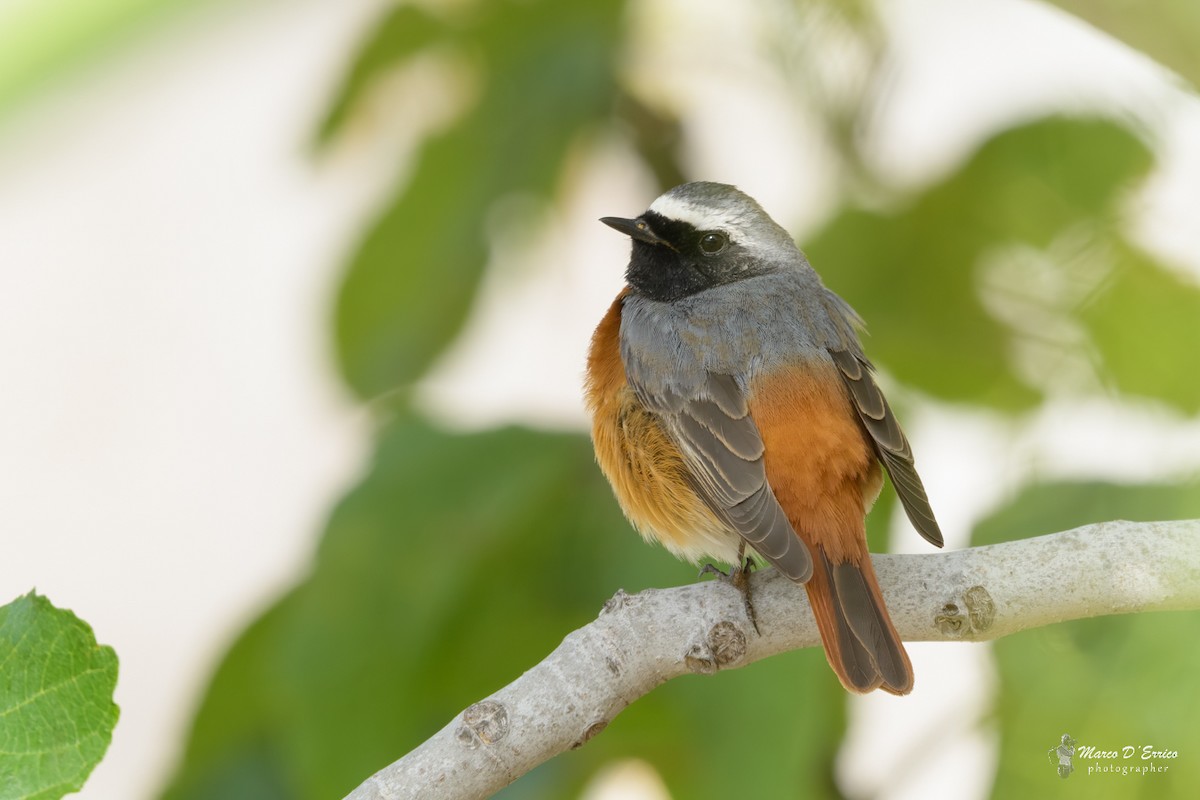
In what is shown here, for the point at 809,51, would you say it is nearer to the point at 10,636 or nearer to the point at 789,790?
the point at 789,790

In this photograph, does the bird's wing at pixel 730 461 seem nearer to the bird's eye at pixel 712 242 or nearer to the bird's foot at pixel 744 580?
the bird's foot at pixel 744 580

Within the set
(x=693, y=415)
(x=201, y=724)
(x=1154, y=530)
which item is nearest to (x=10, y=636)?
(x=1154, y=530)

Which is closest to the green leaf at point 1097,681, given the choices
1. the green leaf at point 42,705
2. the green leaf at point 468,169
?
the green leaf at point 42,705

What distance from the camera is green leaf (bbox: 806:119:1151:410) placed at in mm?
2270

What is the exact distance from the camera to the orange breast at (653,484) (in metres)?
2.17

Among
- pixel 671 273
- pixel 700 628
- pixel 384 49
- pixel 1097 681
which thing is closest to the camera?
pixel 1097 681

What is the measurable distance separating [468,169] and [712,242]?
1.79 feet

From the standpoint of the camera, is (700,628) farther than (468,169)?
No

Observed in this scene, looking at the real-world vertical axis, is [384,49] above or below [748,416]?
above

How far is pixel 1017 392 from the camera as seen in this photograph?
2291 millimetres

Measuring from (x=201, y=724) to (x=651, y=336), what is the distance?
3.82 ft

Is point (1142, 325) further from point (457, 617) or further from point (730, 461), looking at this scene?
point (457, 617)

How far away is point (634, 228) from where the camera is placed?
91.1 inches

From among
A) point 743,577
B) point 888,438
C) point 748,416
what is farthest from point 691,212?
point 743,577
